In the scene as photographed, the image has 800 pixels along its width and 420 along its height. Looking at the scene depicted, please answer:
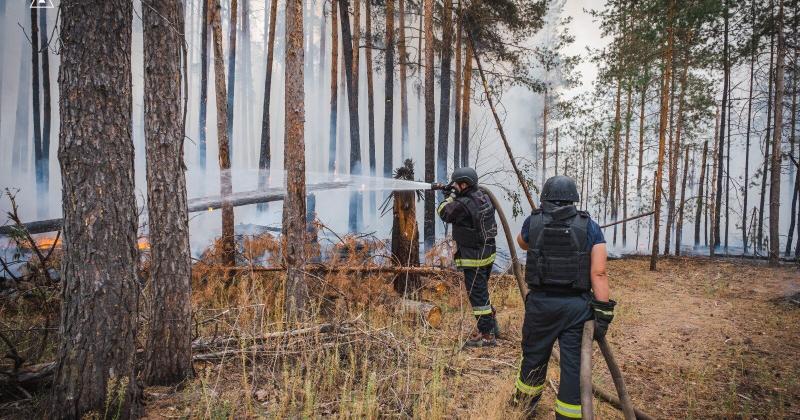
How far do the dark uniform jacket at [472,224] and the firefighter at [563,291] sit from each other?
1.72 m

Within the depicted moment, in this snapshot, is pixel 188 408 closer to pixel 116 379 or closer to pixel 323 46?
pixel 116 379

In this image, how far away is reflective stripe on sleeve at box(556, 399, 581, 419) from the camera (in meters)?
2.87

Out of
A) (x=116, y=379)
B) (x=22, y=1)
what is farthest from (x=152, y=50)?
(x=22, y=1)

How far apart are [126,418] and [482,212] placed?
4.00 m

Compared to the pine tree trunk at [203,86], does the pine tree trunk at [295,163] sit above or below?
below

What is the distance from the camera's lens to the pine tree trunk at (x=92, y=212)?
255 cm

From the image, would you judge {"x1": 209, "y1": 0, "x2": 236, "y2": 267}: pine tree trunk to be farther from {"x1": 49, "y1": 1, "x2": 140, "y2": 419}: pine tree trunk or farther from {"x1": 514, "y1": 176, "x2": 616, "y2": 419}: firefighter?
{"x1": 514, "y1": 176, "x2": 616, "y2": 419}: firefighter

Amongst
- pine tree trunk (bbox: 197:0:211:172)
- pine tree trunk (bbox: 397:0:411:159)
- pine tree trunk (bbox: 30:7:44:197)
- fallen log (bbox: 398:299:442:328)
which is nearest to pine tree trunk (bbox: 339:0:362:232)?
pine tree trunk (bbox: 397:0:411:159)

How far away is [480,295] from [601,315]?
7.03 feet

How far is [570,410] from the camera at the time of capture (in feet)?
9.46

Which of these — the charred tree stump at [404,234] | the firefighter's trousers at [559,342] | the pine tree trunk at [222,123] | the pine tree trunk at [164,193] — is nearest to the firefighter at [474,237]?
the charred tree stump at [404,234]

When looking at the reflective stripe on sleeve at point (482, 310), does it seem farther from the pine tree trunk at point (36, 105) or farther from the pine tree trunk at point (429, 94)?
the pine tree trunk at point (36, 105)

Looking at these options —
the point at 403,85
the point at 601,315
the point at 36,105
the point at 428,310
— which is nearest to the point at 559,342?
the point at 601,315

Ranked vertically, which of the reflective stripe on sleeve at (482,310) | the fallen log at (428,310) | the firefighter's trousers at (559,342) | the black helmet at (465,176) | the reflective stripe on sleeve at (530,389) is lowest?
the fallen log at (428,310)
